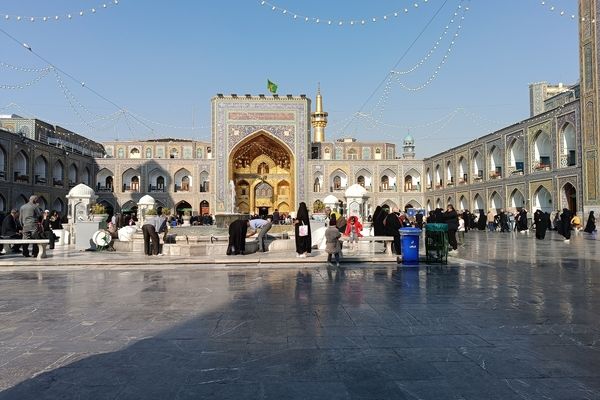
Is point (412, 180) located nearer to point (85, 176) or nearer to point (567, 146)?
point (567, 146)

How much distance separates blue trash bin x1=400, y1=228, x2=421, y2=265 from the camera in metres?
9.03

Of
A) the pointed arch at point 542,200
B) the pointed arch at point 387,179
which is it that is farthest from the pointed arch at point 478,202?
the pointed arch at point 387,179

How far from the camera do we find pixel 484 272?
25.6ft

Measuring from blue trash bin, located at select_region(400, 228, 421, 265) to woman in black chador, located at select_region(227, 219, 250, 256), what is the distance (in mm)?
3372

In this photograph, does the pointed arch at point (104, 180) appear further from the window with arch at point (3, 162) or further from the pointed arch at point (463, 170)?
the pointed arch at point (463, 170)

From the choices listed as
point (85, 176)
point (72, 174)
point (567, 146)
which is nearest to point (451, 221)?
point (567, 146)

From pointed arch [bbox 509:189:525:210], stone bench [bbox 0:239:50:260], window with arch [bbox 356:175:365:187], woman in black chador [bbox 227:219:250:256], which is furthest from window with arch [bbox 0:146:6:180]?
pointed arch [bbox 509:189:525:210]

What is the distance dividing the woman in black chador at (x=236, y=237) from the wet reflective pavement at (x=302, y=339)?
3.61m

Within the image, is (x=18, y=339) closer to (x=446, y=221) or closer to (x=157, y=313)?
(x=157, y=313)

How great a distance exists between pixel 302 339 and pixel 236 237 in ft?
22.5

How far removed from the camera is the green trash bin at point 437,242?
29.6 ft

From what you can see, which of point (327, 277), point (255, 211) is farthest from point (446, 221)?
point (255, 211)

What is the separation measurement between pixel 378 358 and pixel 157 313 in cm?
237

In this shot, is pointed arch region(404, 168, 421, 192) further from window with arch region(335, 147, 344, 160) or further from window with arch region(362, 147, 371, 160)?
window with arch region(335, 147, 344, 160)
